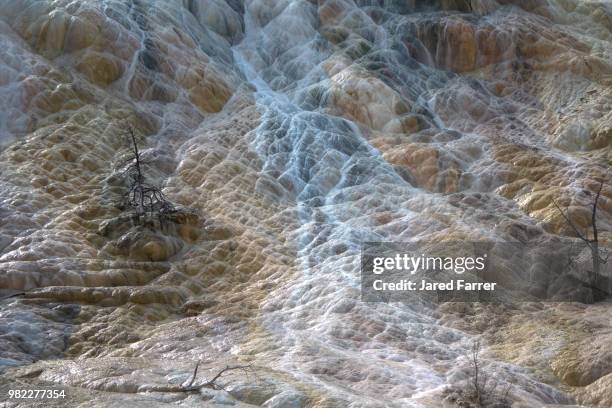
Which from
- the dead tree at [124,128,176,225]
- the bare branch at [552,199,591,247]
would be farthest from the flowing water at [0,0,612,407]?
the dead tree at [124,128,176,225]

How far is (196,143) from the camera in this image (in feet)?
38.5

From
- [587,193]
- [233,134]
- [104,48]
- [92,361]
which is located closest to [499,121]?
[587,193]

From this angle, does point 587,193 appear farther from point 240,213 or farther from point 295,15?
point 295,15

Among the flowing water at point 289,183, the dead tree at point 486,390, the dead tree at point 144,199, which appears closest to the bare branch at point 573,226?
the flowing water at point 289,183

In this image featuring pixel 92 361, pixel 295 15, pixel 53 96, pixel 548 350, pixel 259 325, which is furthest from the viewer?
pixel 295 15

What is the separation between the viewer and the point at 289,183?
1130 cm

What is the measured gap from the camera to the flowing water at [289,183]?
756cm

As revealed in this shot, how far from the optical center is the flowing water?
756cm

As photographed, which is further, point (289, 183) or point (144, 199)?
point (289, 183)

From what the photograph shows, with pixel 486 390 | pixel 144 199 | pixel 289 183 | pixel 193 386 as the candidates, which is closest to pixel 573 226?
pixel 486 390

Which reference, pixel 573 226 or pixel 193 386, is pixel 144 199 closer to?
pixel 193 386

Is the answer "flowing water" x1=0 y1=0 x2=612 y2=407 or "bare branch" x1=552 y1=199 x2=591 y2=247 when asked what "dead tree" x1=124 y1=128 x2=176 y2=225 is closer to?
"flowing water" x1=0 y1=0 x2=612 y2=407

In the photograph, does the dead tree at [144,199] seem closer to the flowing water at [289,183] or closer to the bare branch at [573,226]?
the flowing water at [289,183]

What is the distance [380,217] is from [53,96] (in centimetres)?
556
